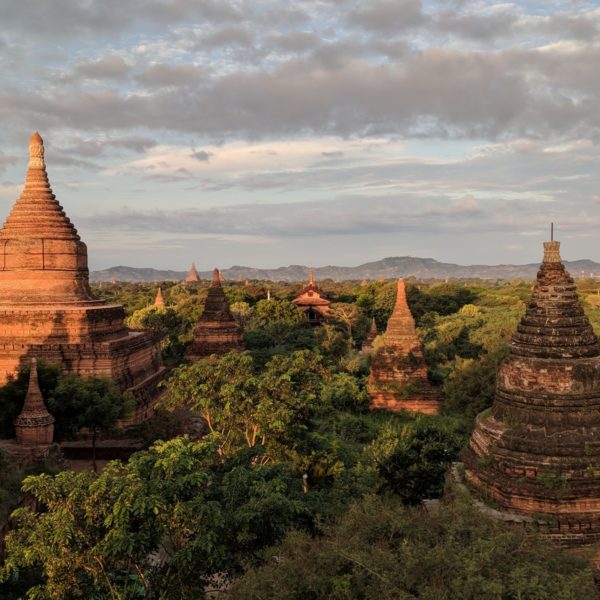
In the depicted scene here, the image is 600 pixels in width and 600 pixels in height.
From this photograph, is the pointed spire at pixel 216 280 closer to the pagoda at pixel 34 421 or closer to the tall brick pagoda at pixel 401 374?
the tall brick pagoda at pixel 401 374

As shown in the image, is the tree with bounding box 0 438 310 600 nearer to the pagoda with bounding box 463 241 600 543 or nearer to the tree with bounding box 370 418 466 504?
the pagoda with bounding box 463 241 600 543

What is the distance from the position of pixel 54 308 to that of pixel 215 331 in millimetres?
12974

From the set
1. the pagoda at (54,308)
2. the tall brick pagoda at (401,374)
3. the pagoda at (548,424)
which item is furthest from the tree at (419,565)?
the tall brick pagoda at (401,374)

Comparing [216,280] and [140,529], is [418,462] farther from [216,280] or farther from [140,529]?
[216,280]

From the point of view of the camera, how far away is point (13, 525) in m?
13.0

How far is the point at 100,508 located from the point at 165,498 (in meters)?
1.03

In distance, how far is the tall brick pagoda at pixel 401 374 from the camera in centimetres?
2897

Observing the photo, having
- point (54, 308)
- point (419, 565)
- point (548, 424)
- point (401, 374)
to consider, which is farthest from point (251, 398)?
point (401, 374)

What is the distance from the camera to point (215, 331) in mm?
37031

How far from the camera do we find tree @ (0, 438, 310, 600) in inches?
344

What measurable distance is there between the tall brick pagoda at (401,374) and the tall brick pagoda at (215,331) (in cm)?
1036

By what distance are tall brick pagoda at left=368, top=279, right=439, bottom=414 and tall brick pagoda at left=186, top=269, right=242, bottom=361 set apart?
10360 millimetres

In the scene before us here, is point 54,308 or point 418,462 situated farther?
point 54,308

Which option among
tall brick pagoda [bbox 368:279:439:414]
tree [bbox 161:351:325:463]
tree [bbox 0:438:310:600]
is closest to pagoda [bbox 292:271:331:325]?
tall brick pagoda [bbox 368:279:439:414]
